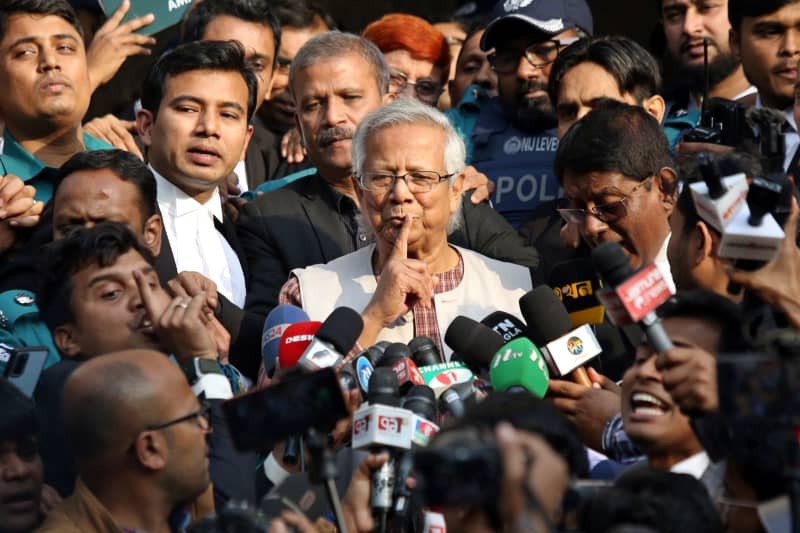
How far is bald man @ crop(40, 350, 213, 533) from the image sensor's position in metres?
4.64

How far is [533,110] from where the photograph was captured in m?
7.30

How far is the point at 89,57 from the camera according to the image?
7.68m

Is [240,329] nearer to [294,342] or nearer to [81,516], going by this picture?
[294,342]

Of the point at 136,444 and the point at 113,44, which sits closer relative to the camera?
the point at 136,444

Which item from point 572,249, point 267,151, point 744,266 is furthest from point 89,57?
point 744,266

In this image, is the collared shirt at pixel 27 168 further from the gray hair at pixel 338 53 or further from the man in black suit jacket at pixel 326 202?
the gray hair at pixel 338 53

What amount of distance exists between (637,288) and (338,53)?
3426 millimetres

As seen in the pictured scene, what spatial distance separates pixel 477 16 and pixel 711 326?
5.06 m

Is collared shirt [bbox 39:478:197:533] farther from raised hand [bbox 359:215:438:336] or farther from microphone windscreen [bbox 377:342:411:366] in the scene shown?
raised hand [bbox 359:215:438:336]

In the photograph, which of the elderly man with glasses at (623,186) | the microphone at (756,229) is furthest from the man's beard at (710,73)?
the microphone at (756,229)

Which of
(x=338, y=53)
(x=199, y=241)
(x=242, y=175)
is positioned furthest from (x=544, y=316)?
(x=242, y=175)

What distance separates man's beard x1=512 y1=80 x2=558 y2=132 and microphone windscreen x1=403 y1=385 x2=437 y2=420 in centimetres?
274

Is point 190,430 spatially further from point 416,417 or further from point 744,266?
point 744,266

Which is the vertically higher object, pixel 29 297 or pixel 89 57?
pixel 89 57
